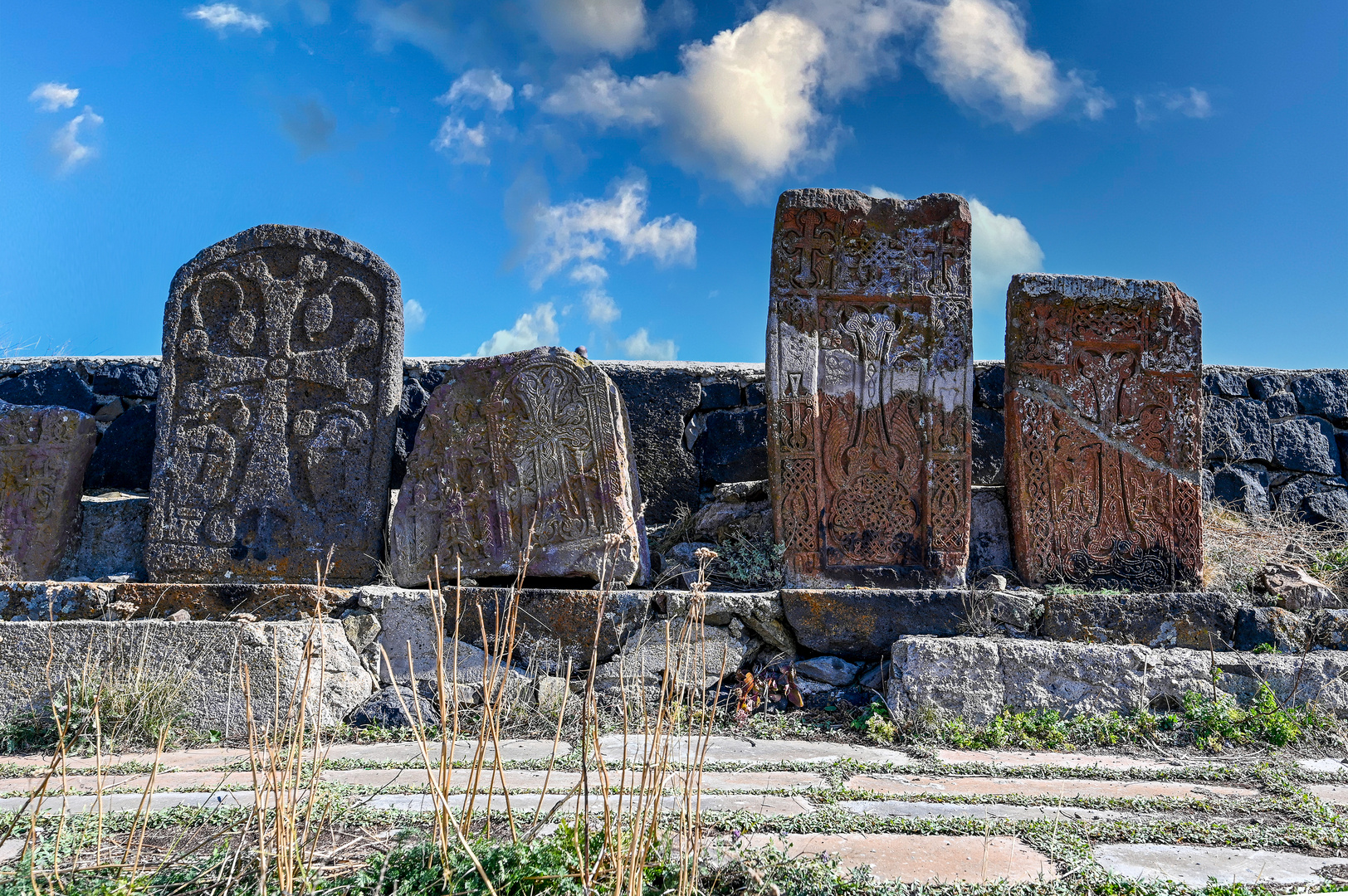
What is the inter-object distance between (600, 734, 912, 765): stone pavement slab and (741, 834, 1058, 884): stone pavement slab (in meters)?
0.87

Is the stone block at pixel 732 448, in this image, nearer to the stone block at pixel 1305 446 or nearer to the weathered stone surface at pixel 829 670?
the weathered stone surface at pixel 829 670

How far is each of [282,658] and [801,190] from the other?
10.4 feet

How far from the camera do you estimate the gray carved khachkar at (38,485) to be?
16.0 ft

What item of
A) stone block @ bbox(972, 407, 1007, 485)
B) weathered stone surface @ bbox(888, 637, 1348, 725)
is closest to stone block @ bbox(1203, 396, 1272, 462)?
stone block @ bbox(972, 407, 1007, 485)

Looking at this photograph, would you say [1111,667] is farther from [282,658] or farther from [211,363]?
[211,363]

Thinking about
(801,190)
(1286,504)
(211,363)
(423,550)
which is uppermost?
(801,190)

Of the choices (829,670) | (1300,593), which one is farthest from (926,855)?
(1300,593)

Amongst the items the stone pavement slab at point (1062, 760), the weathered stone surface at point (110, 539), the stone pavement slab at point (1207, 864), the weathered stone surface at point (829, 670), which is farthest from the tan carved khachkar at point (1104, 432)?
the weathered stone surface at point (110, 539)

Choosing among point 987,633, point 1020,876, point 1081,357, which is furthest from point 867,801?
point 1081,357

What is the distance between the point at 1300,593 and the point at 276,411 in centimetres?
500

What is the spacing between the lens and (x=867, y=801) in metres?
2.66

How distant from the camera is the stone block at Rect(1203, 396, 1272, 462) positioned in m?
5.95

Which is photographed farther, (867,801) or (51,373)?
(51,373)

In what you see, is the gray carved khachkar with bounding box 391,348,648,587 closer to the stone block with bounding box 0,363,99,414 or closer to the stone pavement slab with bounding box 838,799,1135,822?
the stone pavement slab with bounding box 838,799,1135,822
